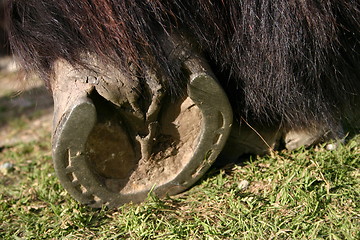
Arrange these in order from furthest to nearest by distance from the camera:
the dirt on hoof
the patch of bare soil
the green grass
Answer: the patch of bare soil < the dirt on hoof < the green grass

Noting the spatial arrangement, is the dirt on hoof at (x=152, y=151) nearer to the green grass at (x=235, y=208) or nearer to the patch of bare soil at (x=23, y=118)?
the green grass at (x=235, y=208)

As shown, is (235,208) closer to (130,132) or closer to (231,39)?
(130,132)

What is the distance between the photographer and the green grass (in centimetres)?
149

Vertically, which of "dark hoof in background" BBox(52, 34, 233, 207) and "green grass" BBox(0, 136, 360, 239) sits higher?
"dark hoof in background" BBox(52, 34, 233, 207)

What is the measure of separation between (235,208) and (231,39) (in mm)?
538

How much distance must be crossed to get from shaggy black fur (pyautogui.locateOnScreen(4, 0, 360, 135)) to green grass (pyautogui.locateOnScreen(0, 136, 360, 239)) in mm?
216

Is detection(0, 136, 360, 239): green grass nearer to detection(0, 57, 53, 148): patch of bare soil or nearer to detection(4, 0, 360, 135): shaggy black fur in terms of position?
detection(4, 0, 360, 135): shaggy black fur

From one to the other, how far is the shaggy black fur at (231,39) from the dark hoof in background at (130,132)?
2.7 inches

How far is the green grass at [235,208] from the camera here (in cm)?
149

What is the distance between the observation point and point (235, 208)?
5.23ft

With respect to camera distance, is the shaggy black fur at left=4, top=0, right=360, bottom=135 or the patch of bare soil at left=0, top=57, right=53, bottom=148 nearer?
the shaggy black fur at left=4, top=0, right=360, bottom=135

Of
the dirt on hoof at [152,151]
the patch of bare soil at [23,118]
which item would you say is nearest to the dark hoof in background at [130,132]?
the dirt on hoof at [152,151]

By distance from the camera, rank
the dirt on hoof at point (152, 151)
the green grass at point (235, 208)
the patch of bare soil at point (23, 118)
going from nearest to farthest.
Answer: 1. the green grass at point (235, 208)
2. the dirt on hoof at point (152, 151)
3. the patch of bare soil at point (23, 118)

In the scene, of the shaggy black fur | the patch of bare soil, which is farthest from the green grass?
the patch of bare soil
